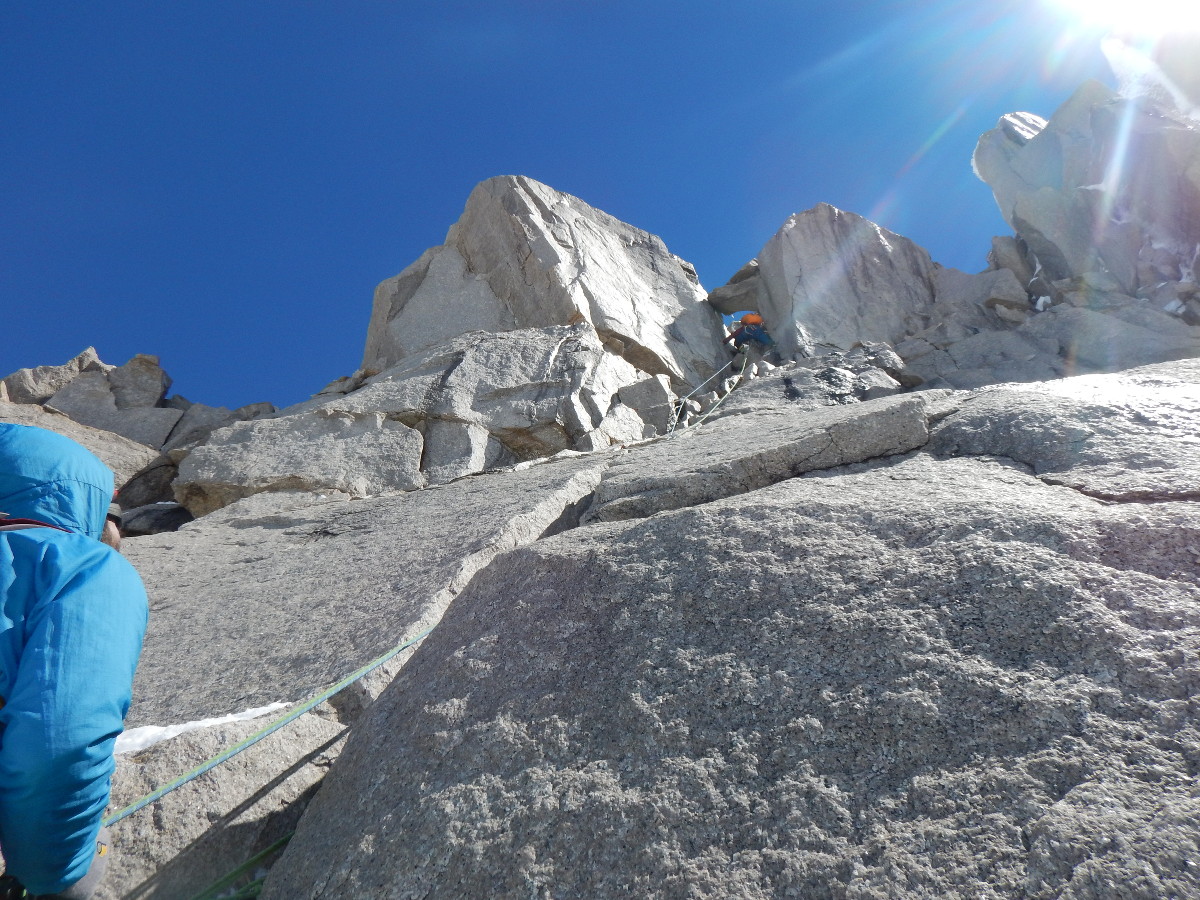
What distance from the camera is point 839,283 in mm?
15969

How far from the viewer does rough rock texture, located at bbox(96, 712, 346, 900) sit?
8.36 feet

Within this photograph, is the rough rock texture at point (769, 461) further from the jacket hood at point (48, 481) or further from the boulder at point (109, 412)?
the boulder at point (109, 412)

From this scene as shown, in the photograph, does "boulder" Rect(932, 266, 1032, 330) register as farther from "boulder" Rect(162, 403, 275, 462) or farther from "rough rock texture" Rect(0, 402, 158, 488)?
"rough rock texture" Rect(0, 402, 158, 488)

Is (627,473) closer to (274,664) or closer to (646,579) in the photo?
(646,579)

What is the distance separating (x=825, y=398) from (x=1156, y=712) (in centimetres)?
718

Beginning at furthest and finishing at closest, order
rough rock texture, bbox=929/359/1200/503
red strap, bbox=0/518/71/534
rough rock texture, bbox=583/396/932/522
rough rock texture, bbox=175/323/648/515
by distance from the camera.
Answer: rough rock texture, bbox=175/323/648/515 < rough rock texture, bbox=583/396/932/522 < rough rock texture, bbox=929/359/1200/503 < red strap, bbox=0/518/71/534

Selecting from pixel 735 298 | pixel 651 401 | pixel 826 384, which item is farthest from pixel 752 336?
pixel 826 384

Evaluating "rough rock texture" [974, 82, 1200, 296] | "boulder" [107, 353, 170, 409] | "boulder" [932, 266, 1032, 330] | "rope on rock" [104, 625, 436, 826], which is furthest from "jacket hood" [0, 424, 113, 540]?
"rough rock texture" [974, 82, 1200, 296]

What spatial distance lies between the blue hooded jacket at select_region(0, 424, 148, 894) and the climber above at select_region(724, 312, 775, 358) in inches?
522

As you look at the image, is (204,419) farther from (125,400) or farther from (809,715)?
(809,715)

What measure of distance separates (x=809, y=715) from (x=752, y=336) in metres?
12.8

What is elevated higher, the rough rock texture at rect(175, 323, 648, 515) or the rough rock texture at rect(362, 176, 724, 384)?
the rough rock texture at rect(362, 176, 724, 384)

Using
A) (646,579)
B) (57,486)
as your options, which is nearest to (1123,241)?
(646,579)

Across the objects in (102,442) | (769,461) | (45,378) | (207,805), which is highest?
(45,378)
